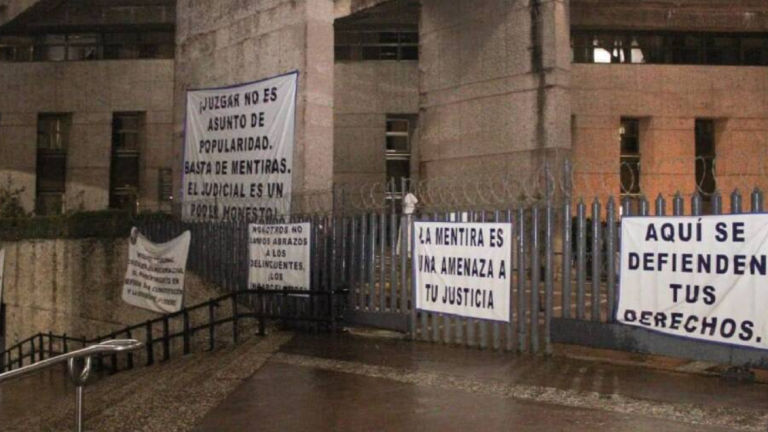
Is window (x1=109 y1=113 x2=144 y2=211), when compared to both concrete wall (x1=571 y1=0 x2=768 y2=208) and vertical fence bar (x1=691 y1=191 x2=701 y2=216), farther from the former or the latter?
vertical fence bar (x1=691 y1=191 x2=701 y2=216)

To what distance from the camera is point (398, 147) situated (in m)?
29.8

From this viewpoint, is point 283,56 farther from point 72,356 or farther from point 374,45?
point 374,45

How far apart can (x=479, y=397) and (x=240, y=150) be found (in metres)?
9.63

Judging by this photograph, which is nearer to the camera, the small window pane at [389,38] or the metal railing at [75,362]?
the metal railing at [75,362]

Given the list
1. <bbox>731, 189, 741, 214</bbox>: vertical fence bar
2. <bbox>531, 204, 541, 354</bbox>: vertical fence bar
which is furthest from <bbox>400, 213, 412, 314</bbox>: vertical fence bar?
<bbox>731, 189, 741, 214</bbox>: vertical fence bar

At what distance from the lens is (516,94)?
16.0m

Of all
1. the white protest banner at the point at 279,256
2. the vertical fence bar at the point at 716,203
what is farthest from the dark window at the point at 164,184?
the vertical fence bar at the point at 716,203

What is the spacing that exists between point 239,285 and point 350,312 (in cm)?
319

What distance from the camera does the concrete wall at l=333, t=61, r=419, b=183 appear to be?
1130 inches

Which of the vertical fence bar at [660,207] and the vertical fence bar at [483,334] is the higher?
the vertical fence bar at [660,207]

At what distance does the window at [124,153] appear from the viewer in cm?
3144

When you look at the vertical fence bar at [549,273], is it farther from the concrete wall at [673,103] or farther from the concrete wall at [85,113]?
the concrete wall at [85,113]

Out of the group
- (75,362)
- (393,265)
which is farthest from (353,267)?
(75,362)

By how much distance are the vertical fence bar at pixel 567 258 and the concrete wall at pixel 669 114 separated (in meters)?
19.0
